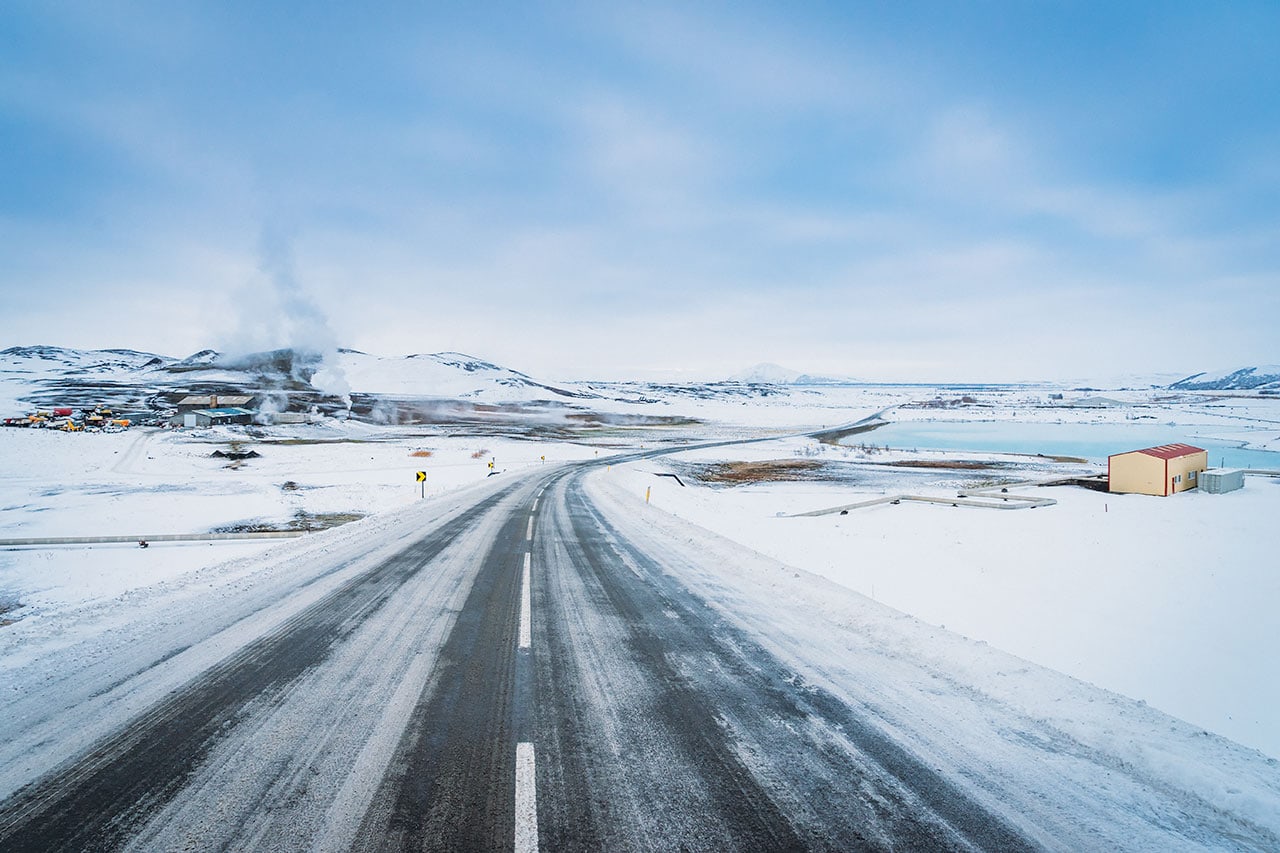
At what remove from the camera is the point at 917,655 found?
647 centimetres

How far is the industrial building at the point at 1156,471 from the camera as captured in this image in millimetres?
22469

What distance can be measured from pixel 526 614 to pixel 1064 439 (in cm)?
7758

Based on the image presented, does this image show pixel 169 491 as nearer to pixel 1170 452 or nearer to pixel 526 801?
pixel 526 801

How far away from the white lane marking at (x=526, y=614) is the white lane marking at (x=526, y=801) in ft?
7.88

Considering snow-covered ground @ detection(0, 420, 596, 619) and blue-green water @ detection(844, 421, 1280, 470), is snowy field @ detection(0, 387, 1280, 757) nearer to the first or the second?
snow-covered ground @ detection(0, 420, 596, 619)

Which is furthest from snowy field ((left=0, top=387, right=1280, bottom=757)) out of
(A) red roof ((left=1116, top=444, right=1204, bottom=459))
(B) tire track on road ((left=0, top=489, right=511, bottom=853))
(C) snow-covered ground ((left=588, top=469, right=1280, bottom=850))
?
(B) tire track on road ((left=0, top=489, right=511, bottom=853))

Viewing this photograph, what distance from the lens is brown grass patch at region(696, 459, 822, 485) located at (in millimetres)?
35625

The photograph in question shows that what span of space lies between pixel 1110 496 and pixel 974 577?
16974 millimetres

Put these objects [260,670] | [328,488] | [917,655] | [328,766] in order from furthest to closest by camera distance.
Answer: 1. [328,488]
2. [917,655]
3. [260,670]
4. [328,766]

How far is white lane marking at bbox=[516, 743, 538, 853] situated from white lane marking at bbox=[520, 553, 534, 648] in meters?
2.40

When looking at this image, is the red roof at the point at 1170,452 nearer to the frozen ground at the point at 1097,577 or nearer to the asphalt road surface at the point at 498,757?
the frozen ground at the point at 1097,577

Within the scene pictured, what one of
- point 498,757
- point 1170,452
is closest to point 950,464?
point 1170,452

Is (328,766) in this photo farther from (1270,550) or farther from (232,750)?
(1270,550)

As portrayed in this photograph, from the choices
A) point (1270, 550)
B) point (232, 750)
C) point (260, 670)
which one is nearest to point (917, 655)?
Result: point (232, 750)
